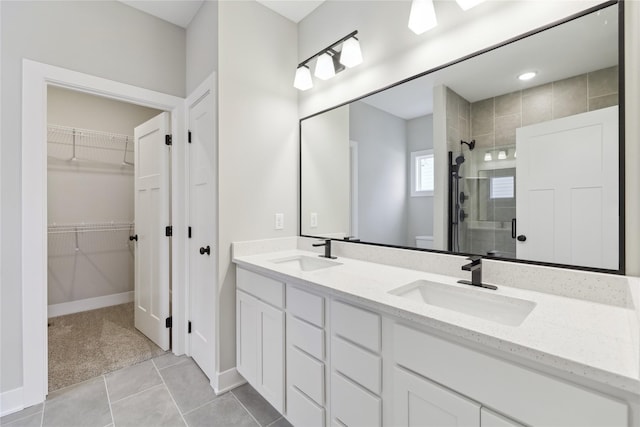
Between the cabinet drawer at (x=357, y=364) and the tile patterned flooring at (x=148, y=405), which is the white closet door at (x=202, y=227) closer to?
the tile patterned flooring at (x=148, y=405)

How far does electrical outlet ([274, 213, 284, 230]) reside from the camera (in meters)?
2.21

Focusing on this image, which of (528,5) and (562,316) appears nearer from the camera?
(562,316)

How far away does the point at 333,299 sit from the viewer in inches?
49.3

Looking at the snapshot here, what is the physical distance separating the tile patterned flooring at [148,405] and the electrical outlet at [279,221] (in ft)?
3.70

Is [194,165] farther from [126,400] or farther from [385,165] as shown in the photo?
[126,400]

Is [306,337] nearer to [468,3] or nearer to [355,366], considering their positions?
[355,366]

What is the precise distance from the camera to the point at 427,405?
92 centimetres

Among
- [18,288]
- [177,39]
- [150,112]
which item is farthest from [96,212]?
[177,39]

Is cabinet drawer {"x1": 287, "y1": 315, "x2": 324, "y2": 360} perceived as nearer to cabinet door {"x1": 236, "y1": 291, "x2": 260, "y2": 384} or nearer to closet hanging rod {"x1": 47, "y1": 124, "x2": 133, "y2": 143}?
cabinet door {"x1": 236, "y1": 291, "x2": 260, "y2": 384}

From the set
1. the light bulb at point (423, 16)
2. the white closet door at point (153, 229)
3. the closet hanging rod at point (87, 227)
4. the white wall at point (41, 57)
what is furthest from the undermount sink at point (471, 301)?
the closet hanging rod at point (87, 227)

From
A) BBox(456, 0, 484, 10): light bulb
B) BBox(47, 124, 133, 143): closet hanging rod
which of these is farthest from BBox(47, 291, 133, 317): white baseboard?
BBox(456, 0, 484, 10): light bulb

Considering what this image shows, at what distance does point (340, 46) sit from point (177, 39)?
4.68 feet

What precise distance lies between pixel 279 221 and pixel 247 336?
2.75ft

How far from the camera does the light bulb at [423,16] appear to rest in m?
1.38
